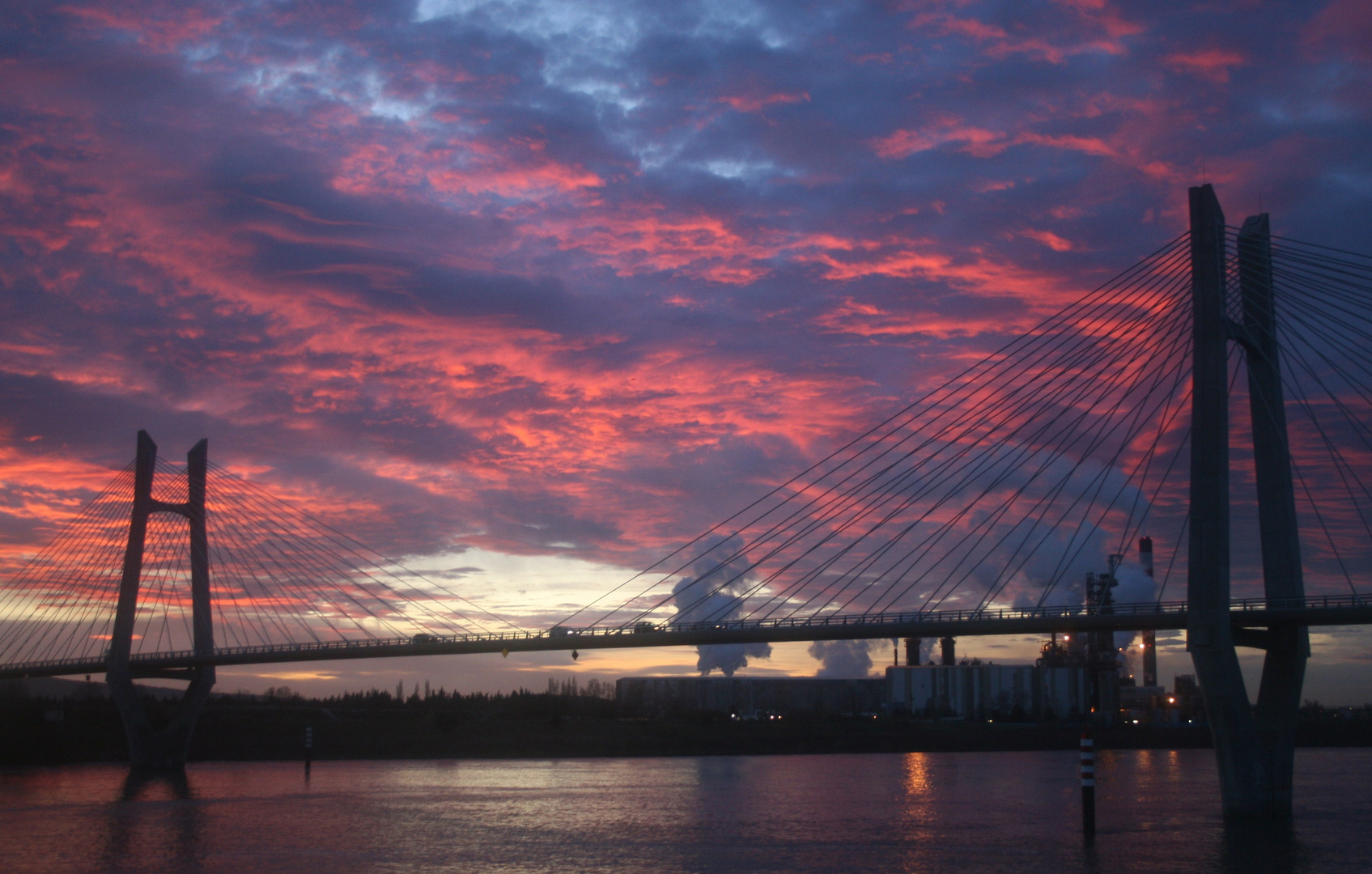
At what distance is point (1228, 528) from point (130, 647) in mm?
39339

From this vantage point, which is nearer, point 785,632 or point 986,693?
point 785,632

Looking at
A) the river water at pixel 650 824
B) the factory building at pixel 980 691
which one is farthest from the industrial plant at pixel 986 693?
the river water at pixel 650 824

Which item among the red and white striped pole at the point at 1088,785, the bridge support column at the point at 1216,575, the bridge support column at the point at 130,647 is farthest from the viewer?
the bridge support column at the point at 130,647

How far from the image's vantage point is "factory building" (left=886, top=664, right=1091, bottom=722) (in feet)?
336

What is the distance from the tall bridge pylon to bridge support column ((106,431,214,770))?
1392 inches

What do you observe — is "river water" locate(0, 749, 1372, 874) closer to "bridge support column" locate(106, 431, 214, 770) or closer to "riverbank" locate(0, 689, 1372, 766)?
"bridge support column" locate(106, 431, 214, 770)

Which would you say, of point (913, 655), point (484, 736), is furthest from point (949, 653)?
point (484, 736)

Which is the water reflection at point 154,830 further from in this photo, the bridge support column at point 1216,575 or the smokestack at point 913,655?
the smokestack at point 913,655

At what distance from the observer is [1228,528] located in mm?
23656

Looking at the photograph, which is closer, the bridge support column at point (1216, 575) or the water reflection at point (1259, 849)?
the water reflection at point (1259, 849)

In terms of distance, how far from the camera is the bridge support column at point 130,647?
42.2m

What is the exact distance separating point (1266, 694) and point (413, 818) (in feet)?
64.1

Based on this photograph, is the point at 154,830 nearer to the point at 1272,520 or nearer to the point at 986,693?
the point at 1272,520

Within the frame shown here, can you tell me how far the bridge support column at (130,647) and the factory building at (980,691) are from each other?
75.2 metres
